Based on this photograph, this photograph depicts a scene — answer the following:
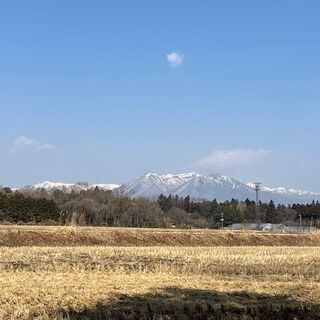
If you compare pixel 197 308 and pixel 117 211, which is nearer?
pixel 197 308

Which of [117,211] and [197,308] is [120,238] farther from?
[117,211]

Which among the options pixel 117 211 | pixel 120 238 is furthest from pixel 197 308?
pixel 117 211

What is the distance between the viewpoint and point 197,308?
1236cm

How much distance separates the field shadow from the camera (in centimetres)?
1147

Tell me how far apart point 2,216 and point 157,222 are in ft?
120

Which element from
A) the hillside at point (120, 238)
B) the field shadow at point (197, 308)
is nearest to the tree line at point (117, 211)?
the hillside at point (120, 238)

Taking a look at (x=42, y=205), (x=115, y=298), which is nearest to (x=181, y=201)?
(x=42, y=205)

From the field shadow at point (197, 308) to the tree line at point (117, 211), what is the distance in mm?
74762

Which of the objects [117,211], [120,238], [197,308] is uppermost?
[117,211]

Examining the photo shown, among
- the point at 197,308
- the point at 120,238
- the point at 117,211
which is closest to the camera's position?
the point at 197,308

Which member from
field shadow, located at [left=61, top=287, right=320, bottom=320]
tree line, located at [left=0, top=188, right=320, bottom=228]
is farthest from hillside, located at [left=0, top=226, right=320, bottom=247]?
tree line, located at [left=0, top=188, right=320, bottom=228]

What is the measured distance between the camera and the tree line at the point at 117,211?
91.7 meters

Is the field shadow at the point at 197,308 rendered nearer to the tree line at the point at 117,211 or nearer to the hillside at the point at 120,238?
the hillside at the point at 120,238

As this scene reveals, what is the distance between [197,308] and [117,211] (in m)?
109
